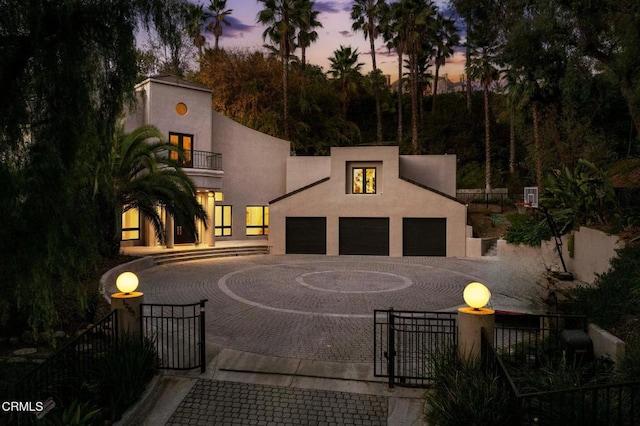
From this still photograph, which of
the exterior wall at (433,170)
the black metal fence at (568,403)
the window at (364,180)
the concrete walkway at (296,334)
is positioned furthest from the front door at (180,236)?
the black metal fence at (568,403)

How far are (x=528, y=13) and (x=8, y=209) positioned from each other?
22178mm

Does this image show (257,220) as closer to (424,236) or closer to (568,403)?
(424,236)

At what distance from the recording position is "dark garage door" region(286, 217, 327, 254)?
85.7ft

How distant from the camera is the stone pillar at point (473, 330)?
643 cm

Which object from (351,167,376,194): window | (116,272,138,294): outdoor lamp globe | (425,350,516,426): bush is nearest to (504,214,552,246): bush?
(351,167,376,194): window

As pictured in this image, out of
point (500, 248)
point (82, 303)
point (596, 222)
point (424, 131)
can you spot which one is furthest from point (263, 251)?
point (424, 131)

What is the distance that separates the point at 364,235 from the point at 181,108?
43.1 ft

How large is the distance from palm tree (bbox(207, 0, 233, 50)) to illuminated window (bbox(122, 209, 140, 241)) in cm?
2640

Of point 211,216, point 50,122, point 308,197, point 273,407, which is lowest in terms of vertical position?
point 273,407

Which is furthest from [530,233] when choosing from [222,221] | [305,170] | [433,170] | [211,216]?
[222,221]

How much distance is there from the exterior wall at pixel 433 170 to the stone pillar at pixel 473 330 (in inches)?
884

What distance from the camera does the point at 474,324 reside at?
6.47 meters

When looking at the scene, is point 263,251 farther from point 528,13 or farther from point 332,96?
point 332,96

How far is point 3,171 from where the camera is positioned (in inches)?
232
